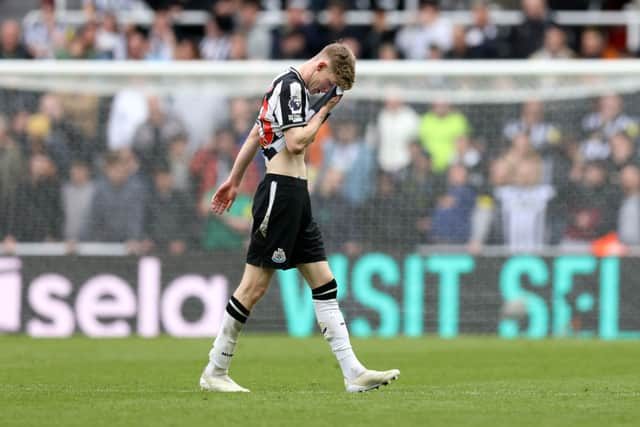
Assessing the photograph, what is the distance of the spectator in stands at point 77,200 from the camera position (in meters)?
17.8

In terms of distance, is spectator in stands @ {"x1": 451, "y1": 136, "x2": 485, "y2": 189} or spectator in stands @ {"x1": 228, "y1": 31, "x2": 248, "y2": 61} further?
spectator in stands @ {"x1": 228, "y1": 31, "x2": 248, "y2": 61}

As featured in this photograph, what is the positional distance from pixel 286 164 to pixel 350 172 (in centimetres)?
861

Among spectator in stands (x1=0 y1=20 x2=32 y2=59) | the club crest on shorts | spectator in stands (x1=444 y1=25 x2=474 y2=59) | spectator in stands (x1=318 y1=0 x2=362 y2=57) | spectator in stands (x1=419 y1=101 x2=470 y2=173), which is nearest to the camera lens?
the club crest on shorts

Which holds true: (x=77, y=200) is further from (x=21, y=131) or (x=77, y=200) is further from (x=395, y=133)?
(x=395, y=133)

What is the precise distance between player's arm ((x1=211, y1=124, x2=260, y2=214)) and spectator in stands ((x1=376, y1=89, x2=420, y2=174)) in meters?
8.07

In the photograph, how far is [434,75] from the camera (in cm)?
1778

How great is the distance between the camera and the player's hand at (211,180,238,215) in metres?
9.73

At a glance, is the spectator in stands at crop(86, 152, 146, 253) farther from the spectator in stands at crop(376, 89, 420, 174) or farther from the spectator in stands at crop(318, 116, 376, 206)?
the spectator in stands at crop(376, 89, 420, 174)

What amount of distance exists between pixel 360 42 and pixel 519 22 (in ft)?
7.67

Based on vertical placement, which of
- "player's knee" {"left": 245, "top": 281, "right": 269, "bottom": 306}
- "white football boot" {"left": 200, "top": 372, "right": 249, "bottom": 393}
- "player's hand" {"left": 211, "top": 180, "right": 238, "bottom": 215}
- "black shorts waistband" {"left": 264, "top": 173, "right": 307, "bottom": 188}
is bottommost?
Answer: "white football boot" {"left": 200, "top": 372, "right": 249, "bottom": 393}

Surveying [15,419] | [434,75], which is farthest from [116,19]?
[15,419]

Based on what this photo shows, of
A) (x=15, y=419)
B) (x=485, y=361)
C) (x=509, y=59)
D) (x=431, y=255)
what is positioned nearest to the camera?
(x=15, y=419)

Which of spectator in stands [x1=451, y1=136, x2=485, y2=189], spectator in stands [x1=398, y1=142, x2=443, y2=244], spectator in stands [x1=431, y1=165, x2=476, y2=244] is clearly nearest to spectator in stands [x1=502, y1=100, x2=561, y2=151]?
spectator in stands [x1=451, y1=136, x2=485, y2=189]

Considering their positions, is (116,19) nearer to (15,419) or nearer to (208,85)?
(208,85)
